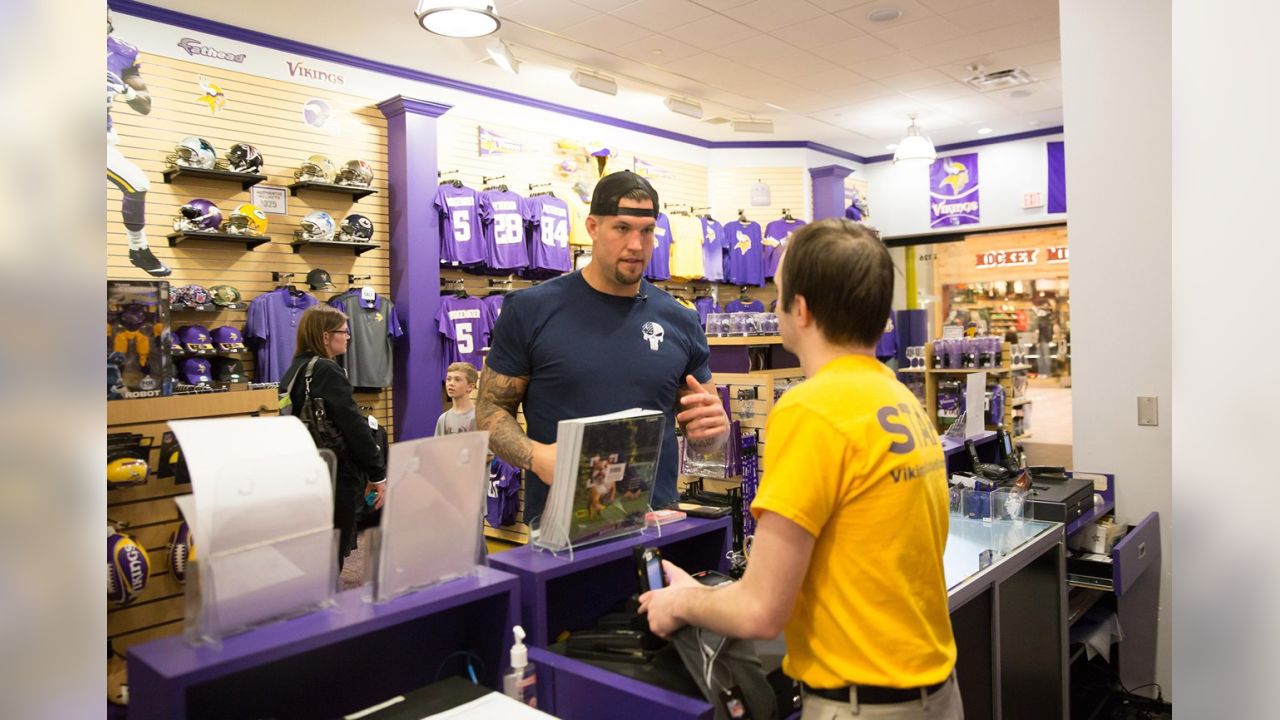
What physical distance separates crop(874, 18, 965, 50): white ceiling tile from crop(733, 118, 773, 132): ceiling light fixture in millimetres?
2009

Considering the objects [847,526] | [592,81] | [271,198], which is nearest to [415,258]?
[271,198]

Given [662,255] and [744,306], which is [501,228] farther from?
[744,306]

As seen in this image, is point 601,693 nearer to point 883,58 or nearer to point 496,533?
point 496,533

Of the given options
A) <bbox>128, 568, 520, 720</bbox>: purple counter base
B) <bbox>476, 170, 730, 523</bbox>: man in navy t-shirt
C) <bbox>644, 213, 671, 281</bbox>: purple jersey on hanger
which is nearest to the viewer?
<bbox>128, 568, 520, 720</bbox>: purple counter base

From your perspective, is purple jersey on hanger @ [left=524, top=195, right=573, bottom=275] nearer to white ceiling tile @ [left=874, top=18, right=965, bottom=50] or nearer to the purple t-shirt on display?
the purple t-shirt on display

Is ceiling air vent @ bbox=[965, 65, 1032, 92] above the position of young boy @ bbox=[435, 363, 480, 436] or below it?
above

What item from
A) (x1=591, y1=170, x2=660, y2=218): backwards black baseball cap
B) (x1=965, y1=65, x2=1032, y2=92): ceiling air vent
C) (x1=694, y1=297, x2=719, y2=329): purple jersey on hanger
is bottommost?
(x1=591, y1=170, x2=660, y2=218): backwards black baseball cap

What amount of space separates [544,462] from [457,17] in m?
3.71

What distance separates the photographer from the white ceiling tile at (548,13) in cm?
638

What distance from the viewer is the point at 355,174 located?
700cm

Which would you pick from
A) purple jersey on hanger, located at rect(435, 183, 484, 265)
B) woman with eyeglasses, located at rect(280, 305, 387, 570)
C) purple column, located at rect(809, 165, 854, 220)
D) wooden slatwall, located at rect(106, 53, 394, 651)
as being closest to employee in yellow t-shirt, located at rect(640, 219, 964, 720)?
woman with eyeglasses, located at rect(280, 305, 387, 570)

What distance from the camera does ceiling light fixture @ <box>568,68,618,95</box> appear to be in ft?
24.2

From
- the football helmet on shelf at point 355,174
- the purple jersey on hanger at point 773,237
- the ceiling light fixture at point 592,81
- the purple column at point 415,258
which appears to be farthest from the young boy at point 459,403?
the purple jersey on hanger at point 773,237
